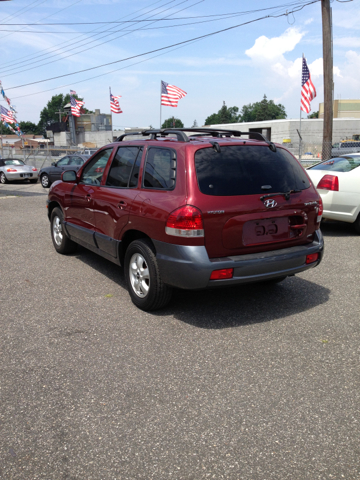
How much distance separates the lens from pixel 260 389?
3.12 m

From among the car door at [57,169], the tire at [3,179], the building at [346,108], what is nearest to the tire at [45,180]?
the car door at [57,169]

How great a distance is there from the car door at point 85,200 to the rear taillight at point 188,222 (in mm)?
1913

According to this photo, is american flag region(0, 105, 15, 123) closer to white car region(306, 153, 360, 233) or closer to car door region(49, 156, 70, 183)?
car door region(49, 156, 70, 183)

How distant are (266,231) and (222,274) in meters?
0.64

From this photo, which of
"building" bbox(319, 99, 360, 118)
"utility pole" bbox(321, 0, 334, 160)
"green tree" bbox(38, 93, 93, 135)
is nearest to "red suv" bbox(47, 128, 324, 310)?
"utility pole" bbox(321, 0, 334, 160)

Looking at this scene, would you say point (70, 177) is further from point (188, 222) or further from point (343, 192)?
point (343, 192)

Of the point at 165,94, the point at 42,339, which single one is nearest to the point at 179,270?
the point at 42,339

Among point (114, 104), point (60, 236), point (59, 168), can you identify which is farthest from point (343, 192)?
point (114, 104)

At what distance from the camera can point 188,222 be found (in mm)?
3918

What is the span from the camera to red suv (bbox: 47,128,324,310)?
397cm

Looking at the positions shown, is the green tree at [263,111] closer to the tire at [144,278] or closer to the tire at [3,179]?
the tire at [3,179]

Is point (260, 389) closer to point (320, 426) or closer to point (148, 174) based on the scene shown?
point (320, 426)

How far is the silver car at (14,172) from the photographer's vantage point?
23.5m

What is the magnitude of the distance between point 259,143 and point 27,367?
3.00 meters
